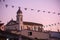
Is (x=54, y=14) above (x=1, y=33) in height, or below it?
above

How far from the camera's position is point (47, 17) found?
3.72 meters

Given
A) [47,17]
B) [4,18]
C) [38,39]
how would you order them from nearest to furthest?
[4,18] < [47,17] < [38,39]

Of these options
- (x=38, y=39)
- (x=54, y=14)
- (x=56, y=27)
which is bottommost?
(x=38, y=39)

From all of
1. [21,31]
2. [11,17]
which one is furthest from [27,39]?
[11,17]

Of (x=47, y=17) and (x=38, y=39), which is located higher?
(x=47, y=17)

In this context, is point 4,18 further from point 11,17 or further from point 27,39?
point 27,39

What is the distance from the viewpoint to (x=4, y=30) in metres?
3.82

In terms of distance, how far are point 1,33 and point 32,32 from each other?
1518 millimetres

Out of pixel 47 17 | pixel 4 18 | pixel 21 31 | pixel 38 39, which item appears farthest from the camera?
pixel 38 39

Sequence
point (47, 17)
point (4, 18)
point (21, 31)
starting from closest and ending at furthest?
point (4, 18) < point (47, 17) < point (21, 31)

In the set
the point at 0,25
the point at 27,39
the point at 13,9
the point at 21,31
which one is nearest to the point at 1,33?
the point at 0,25

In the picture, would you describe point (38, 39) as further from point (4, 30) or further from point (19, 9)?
point (19, 9)

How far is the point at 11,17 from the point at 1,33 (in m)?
0.36

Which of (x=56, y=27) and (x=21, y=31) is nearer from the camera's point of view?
(x=56, y=27)
